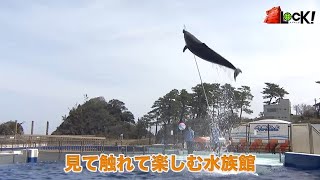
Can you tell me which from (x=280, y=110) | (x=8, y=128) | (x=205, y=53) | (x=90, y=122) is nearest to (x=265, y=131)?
(x=205, y=53)

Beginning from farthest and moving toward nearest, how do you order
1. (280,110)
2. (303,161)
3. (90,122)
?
(280,110) < (90,122) < (303,161)

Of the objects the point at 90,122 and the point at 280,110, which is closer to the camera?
the point at 90,122

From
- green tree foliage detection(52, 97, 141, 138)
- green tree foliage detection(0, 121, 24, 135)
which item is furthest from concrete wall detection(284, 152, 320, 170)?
green tree foliage detection(0, 121, 24, 135)

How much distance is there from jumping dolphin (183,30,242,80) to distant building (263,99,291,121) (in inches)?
1916

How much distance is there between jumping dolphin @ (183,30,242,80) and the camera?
443 inches

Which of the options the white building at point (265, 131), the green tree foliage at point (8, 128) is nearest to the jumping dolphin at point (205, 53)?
the white building at point (265, 131)

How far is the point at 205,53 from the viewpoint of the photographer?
11320 mm

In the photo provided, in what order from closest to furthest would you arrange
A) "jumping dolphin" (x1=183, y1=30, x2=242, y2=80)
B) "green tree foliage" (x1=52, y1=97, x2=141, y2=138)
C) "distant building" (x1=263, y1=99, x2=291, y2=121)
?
1. "jumping dolphin" (x1=183, y1=30, x2=242, y2=80)
2. "green tree foliage" (x1=52, y1=97, x2=141, y2=138)
3. "distant building" (x1=263, y1=99, x2=291, y2=121)

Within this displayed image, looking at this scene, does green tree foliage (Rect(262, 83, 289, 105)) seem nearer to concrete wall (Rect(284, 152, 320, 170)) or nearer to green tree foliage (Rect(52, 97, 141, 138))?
green tree foliage (Rect(52, 97, 141, 138))

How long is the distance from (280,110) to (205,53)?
49425mm

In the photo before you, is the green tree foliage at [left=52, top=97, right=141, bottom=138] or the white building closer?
the white building

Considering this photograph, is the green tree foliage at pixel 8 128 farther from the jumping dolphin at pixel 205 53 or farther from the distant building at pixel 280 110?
the jumping dolphin at pixel 205 53

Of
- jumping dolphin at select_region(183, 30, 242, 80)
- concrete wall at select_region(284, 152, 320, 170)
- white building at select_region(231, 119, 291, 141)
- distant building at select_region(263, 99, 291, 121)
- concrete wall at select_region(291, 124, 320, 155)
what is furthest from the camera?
distant building at select_region(263, 99, 291, 121)

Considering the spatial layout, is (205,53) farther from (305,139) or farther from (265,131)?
(265,131)
